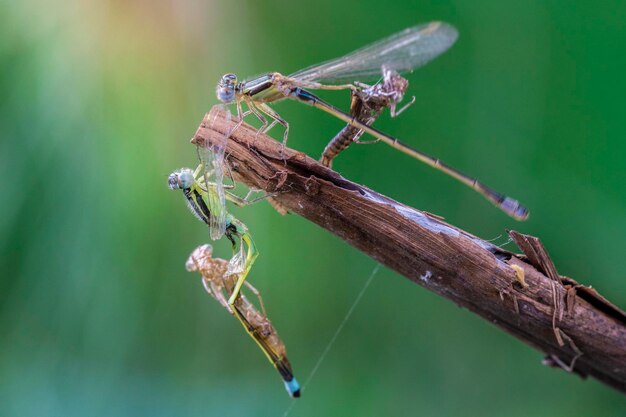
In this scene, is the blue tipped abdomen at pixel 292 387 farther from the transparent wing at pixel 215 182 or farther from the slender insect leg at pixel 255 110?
the slender insect leg at pixel 255 110

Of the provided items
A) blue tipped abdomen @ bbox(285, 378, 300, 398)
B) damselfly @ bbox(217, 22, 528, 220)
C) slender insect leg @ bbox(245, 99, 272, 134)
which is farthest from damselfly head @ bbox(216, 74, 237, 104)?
blue tipped abdomen @ bbox(285, 378, 300, 398)

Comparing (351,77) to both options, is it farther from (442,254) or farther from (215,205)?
(442,254)

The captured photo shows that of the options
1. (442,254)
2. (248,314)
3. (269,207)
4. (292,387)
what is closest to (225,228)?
(248,314)

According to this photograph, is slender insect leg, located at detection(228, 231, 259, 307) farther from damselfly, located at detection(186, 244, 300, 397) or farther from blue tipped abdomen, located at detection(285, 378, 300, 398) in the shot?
blue tipped abdomen, located at detection(285, 378, 300, 398)

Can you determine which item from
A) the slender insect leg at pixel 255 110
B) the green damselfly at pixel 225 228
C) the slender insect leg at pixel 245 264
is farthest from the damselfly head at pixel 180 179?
the slender insect leg at pixel 255 110

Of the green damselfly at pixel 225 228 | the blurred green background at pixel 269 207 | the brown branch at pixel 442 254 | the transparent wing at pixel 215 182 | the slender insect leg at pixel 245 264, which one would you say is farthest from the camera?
the blurred green background at pixel 269 207
